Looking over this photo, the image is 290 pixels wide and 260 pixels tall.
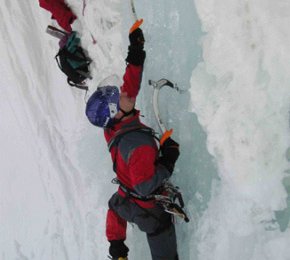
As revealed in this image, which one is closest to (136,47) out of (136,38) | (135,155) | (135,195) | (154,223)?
(136,38)

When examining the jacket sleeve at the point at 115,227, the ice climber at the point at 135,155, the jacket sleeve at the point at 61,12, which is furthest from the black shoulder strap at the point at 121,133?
the jacket sleeve at the point at 61,12

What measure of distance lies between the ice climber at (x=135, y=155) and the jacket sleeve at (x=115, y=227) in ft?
0.32

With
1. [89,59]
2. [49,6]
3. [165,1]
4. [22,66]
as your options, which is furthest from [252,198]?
[22,66]

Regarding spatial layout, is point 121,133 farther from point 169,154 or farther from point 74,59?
point 74,59

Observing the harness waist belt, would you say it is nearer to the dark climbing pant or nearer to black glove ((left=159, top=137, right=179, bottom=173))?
the dark climbing pant

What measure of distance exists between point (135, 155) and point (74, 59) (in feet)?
4.37

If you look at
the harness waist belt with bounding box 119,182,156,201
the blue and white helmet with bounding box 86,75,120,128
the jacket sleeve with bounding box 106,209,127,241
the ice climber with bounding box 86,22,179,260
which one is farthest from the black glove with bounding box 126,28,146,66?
the jacket sleeve with bounding box 106,209,127,241

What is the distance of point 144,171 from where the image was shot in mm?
1973

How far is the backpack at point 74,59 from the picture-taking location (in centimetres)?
305

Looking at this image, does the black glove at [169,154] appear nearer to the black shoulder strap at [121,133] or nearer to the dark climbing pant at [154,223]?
the black shoulder strap at [121,133]

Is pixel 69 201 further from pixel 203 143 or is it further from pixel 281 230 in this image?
pixel 281 230

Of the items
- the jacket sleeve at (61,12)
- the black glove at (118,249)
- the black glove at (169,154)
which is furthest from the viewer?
the jacket sleeve at (61,12)

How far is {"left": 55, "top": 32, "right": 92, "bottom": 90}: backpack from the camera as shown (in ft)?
10.0

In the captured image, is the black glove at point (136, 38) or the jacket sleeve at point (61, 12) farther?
the jacket sleeve at point (61, 12)
